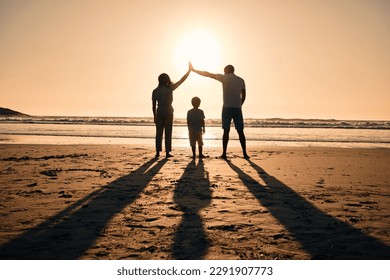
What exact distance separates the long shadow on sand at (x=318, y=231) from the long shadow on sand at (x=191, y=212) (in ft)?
2.71

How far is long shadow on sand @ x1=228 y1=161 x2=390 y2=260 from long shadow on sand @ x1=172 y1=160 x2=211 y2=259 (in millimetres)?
826

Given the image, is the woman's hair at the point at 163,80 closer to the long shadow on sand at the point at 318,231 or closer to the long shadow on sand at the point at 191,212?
the long shadow on sand at the point at 191,212

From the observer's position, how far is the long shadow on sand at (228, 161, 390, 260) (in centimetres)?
289

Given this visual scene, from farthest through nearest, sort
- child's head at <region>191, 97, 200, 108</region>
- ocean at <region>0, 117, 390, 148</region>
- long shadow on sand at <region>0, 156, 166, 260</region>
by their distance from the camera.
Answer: ocean at <region>0, 117, 390, 148</region>, child's head at <region>191, 97, 200, 108</region>, long shadow on sand at <region>0, 156, 166, 260</region>

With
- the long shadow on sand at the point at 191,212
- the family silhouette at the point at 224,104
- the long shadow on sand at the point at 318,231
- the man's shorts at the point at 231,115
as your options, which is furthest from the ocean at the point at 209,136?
the long shadow on sand at the point at 318,231

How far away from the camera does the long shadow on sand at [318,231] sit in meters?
2.89

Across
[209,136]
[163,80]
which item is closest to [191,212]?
[163,80]

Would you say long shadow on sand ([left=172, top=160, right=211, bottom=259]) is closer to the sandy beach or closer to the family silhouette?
the sandy beach

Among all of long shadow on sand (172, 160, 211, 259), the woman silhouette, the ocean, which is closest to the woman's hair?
the woman silhouette

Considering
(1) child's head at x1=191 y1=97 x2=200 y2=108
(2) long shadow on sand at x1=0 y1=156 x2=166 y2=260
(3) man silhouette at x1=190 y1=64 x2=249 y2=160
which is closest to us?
(2) long shadow on sand at x1=0 y1=156 x2=166 y2=260

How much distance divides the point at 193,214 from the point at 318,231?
1365mm

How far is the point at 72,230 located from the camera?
11.3ft

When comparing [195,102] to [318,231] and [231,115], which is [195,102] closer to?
[231,115]

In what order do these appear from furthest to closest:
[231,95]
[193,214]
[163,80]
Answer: [163,80] < [231,95] < [193,214]
